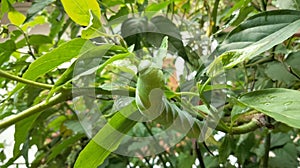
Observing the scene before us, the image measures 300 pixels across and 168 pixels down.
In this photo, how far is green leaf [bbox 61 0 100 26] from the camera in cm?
24

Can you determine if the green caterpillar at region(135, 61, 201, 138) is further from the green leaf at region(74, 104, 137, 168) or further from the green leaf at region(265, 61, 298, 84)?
the green leaf at region(265, 61, 298, 84)

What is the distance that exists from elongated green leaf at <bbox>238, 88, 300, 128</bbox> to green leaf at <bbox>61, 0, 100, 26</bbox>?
0.32ft

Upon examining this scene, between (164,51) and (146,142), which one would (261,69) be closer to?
(146,142)

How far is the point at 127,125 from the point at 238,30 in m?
0.09

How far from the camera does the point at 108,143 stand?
26 centimetres

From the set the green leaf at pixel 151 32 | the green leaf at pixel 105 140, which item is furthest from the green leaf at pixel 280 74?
the green leaf at pixel 105 140

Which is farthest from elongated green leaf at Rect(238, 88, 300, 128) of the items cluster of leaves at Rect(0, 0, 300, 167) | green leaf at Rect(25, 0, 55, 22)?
green leaf at Rect(25, 0, 55, 22)

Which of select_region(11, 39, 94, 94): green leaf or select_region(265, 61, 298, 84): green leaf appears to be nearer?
select_region(11, 39, 94, 94): green leaf

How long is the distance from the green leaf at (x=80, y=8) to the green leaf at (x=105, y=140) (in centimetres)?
6

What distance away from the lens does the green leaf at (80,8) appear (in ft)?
0.77

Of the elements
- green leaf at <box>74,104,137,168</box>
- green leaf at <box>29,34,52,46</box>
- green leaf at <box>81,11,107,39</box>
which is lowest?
green leaf at <box>29,34,52,46</box>

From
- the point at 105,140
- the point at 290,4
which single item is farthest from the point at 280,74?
the point at 105,140

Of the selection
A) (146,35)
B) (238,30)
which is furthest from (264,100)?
(146,35)

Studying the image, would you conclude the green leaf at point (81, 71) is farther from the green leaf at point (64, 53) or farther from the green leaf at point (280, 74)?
the green leaf at point (280, 74)
